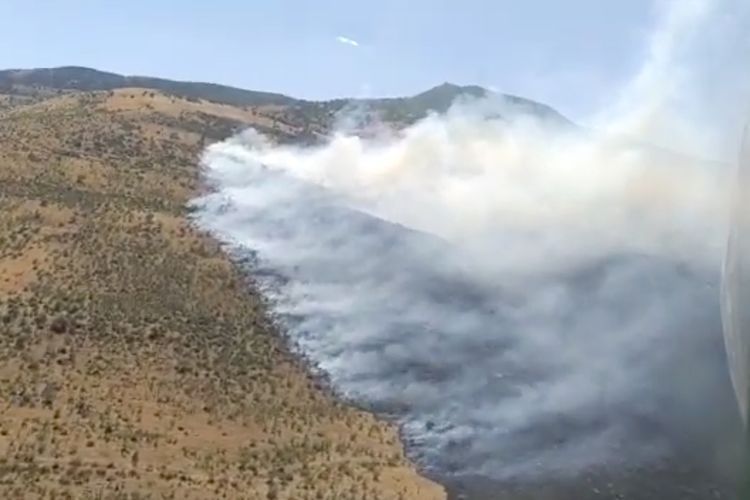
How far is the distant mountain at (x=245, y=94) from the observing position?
131m

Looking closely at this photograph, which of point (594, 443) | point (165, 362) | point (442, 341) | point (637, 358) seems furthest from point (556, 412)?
point (165, 362)

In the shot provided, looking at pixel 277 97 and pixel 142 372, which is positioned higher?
pixel 277 97

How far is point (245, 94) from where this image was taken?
164 meters

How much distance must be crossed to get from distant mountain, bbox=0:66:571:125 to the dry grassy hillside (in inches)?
2509

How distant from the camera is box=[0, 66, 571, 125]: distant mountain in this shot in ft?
431

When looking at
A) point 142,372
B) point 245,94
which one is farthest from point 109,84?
point 142,372

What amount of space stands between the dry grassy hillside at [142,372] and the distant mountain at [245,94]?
6374 cm

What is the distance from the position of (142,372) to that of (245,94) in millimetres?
128838

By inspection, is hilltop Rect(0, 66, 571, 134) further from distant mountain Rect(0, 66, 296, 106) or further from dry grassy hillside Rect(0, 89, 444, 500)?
dry grassy hillside Rect(0, 89, 444, 500)

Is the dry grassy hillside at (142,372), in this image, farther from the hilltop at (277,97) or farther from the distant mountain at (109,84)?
the distant mountain at (109,84)

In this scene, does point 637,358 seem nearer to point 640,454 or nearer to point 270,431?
point 640,454

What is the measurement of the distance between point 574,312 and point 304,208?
2266 centimetres

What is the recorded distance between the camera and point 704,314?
47.0 metres

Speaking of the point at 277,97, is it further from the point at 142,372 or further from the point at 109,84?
the point at 142,372
